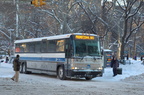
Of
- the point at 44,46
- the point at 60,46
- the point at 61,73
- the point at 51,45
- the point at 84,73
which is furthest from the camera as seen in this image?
the point at 44,46

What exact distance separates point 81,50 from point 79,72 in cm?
150

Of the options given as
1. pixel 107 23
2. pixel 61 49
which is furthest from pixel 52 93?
pixel 107 23

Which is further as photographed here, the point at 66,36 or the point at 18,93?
the point at 66,36

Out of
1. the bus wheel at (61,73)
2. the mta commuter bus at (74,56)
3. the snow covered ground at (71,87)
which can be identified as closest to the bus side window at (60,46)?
the mta commuter bus at (74,56)

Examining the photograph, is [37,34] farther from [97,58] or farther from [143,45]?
[143,45]

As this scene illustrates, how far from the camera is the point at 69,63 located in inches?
845

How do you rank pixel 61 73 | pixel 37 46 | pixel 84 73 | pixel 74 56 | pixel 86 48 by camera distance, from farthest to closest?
pixel 37 46 < pixel 61 73 < pixel 86 48 < pixel 84 73 < pixel 74 56

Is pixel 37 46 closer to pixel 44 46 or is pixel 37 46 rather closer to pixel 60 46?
pixel 44 46

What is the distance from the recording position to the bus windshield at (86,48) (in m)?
21.4

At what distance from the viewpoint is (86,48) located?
71.3ft

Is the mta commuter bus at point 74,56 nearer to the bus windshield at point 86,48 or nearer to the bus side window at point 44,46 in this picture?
the bus windshield at point 86,48

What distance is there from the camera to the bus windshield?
21.4 metres

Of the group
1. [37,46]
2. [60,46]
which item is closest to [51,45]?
[60,46]

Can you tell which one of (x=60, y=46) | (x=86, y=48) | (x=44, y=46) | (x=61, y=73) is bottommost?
(x=61, y=73)
